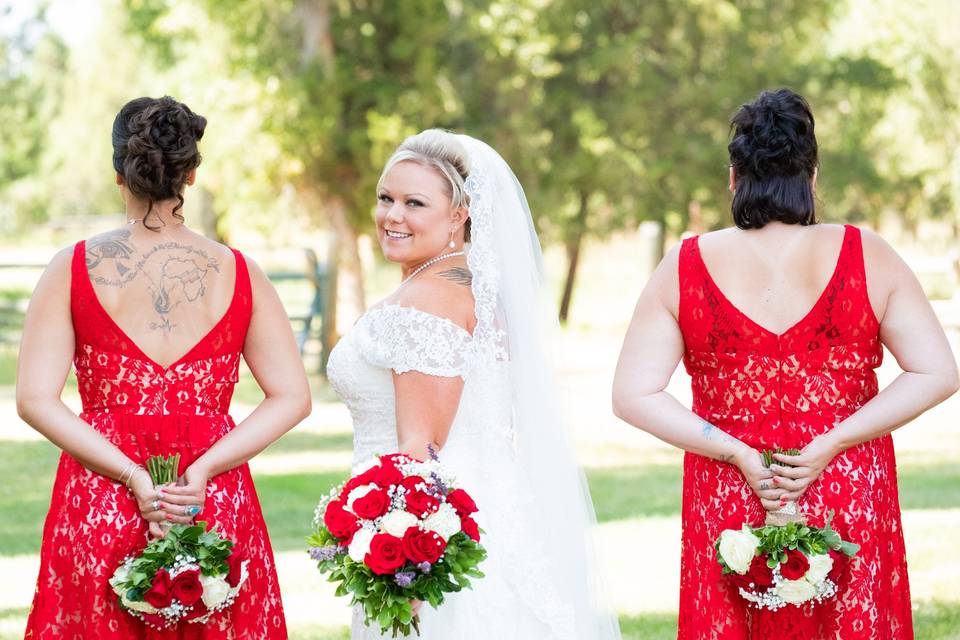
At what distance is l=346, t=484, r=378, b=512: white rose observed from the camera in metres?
3.97

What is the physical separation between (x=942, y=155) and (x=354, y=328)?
4076 centimetres

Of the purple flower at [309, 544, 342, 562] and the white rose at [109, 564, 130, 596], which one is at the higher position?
the purple flower at [309, 544, 342, 562]

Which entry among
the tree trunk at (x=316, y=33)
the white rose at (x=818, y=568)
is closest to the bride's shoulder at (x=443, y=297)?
the white rose at (x=818, y=568)

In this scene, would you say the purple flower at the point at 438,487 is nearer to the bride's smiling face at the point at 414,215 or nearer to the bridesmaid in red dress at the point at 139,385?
the bridesmaid in red dress at the point at 139,385

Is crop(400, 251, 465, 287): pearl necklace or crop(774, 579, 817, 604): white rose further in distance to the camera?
crop(400, 251, 465, 287): pearl necklace

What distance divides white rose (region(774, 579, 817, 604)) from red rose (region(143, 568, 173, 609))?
1786mm

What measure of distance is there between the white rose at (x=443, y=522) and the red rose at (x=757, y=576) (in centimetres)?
89

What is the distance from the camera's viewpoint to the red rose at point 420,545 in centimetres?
388

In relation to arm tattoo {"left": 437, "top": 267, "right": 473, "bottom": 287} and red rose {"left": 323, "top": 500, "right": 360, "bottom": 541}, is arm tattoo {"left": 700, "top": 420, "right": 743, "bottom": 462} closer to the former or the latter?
arm tattoo {"left": 437, "top": 267, "right": 473, "bottom": 287}

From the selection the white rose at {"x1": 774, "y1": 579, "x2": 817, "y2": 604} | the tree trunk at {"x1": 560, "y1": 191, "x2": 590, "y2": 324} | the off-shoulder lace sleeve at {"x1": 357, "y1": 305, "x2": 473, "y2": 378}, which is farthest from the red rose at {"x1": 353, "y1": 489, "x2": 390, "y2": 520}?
the tree trunk at {"x1": 560, "y1": 191, "x2": 590, "y2": 324}

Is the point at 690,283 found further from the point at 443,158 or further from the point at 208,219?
the point at 208,219

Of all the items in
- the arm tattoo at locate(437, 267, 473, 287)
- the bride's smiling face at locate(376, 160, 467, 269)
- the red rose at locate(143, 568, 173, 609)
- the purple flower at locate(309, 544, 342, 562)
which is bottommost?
the red rose at locate(143, 568, 173, 609)

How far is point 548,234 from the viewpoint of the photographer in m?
32.3

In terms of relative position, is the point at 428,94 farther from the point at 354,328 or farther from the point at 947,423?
the point at 354,328
